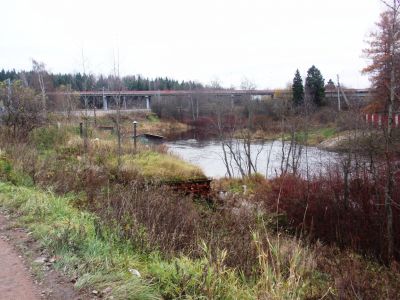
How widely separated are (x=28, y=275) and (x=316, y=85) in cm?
5613

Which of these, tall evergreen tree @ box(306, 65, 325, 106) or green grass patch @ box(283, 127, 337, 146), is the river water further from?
tall evergreen tree @ box(306, 65, 325, 106)

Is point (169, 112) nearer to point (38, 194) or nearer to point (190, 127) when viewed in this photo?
point (190, 127)

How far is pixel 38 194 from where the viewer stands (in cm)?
662

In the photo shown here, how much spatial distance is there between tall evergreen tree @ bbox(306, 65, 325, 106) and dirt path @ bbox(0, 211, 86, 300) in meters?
53.8

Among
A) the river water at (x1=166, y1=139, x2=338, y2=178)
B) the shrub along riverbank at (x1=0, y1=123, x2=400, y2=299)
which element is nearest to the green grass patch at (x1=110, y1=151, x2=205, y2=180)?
the river water at (x1=166, y1=139, x2=338, y2=178)

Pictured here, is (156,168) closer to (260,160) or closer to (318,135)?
(260,160)

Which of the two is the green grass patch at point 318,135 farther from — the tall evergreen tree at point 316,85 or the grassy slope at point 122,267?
the grassy slope at point 122,267

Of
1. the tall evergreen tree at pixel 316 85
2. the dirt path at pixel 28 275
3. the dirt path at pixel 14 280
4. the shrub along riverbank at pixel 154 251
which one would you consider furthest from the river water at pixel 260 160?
the tall evergreen tree at pixel 316 85

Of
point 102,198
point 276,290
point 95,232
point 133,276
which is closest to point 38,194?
point 102,198

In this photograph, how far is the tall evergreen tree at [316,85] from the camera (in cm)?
5556

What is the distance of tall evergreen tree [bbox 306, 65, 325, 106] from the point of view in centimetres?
5556

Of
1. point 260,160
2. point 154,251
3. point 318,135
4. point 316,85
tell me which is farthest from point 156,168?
point 316,85

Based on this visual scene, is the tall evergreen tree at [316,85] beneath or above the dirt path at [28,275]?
above

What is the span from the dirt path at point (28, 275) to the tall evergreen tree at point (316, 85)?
176 ft
